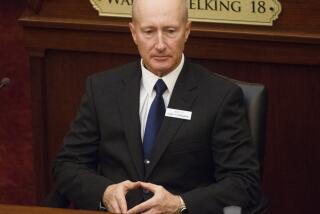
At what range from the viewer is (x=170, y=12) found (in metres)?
3.17

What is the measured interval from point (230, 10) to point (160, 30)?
0.83 m

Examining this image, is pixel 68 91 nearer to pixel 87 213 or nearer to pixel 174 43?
pixel 174 43

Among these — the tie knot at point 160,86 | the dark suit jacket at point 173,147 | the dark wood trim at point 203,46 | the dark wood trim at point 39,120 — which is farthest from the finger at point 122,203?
the dark wood trim at point 39,120

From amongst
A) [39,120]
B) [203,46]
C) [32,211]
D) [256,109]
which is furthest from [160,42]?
[39,120]

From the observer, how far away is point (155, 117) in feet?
10.9

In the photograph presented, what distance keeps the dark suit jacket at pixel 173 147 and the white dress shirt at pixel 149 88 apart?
3 centimetres

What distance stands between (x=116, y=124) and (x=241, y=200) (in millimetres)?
547

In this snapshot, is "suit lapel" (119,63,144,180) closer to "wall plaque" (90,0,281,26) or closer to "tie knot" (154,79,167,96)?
"tie knot" (154,79,167,96)

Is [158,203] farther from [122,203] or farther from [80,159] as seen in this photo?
[80,159]

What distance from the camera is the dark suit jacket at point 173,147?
321 centimetres

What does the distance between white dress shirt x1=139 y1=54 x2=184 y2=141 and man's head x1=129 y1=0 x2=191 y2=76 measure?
6 centimetres

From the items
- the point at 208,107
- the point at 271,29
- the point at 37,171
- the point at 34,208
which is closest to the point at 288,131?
the point at 271,29

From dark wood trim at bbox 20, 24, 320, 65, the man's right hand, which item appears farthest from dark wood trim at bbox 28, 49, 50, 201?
the man's right hand

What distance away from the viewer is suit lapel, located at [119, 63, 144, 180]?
3.30 m
